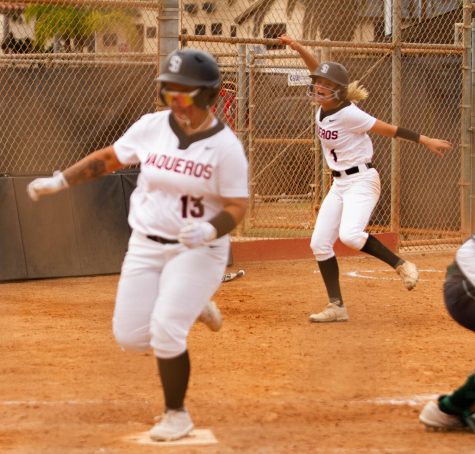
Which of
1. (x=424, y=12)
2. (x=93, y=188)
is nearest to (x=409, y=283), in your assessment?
(x=93, y=188)

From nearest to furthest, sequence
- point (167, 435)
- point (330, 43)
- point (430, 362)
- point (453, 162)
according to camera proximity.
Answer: point (167, 435) < point (430, 362) < point (330, 43) < point (453, 162)

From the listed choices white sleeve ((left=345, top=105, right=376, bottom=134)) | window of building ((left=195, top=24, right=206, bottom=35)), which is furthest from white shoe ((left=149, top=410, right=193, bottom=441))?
window of building ((left=195, top=24, right=206, bottom=35))

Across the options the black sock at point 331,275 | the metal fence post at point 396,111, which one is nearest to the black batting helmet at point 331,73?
the black sock at point 331,275

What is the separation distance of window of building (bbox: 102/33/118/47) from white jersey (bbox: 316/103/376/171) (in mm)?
5279

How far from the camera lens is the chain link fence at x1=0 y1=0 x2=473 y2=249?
41.9ft

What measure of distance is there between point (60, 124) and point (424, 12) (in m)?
5.37

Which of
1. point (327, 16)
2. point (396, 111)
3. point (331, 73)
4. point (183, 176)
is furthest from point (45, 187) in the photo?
point (327, 16)

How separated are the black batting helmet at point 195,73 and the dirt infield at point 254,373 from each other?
159 centimetres

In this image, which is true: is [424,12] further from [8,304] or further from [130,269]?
[130,269]

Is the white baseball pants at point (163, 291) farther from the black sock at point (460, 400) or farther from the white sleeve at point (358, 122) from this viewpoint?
the white sleeve at point (358, 122)

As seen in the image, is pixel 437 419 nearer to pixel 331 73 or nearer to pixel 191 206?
pixel 191 206

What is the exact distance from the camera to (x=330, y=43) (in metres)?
12.2

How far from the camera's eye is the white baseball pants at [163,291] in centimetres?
508

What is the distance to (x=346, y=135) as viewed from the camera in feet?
29.0
